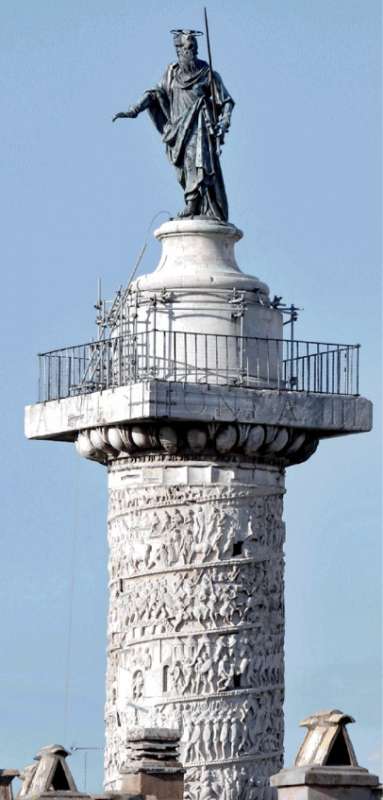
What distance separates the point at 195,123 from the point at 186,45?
33.5 inches

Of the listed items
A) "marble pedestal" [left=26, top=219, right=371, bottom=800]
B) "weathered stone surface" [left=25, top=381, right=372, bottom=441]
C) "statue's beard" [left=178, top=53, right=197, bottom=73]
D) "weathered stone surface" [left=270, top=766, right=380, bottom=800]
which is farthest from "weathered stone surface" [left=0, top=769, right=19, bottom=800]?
"statue's beard" [left=178, top=53, right=197, bottom=73]

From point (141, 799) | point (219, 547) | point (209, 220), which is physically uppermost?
point (209, 220)

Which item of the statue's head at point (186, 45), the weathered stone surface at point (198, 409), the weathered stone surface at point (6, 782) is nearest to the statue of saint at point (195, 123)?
the statue's head at point (186, 45)

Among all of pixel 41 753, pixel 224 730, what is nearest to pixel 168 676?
pixel 224 730

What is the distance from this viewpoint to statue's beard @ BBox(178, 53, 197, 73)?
52.9 metres

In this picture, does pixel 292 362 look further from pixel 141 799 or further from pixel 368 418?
pixel 141 799

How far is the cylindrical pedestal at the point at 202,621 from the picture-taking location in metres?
51.0

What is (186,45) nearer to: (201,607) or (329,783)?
(201,607)

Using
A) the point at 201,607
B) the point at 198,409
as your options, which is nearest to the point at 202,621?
the point at 201,607

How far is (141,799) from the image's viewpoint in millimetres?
47688

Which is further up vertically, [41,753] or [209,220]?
[209,220]

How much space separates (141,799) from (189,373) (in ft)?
18.8

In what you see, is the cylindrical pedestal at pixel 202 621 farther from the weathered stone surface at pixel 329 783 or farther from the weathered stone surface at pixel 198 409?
the weathered stone surface at pixel 329 783

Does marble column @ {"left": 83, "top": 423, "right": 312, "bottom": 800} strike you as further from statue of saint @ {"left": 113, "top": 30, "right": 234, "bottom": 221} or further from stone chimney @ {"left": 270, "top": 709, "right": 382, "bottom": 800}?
stone chimney @ {"left": 270, "top": 709, "right": 382, "bottom": 800}
